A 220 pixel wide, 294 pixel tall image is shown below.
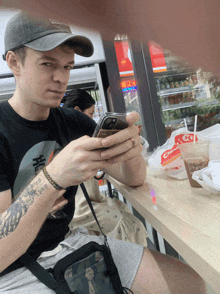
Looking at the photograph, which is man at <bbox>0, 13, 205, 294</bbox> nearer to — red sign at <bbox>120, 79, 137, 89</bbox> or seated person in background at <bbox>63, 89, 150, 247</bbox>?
seated person in background at <bbox>63, 89, 150, 247</bbox>

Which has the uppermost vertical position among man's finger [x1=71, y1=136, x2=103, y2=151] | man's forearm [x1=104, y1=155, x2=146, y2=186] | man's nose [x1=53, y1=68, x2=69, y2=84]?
man's nose [x1=53, y1=68, x2=69, y2=84]

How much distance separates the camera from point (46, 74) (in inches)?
13.5

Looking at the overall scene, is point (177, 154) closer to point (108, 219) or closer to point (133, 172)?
point (133, 172)

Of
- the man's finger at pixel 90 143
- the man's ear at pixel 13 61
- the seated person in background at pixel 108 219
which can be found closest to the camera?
the man's finger at pixel 90 143

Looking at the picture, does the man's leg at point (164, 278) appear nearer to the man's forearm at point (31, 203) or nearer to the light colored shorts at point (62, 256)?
the light colored shorts at point (62, 256)

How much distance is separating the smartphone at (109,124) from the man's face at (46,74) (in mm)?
132

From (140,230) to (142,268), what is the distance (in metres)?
0.22

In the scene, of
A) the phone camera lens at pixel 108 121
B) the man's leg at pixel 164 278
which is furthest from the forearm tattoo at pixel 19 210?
the man's leg at pixel 164 278

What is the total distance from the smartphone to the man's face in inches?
5.2

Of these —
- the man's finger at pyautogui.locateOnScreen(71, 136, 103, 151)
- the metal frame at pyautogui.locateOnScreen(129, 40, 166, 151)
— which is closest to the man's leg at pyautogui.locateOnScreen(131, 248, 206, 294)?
the man's finger at pyautogui.locateOnScreen(71, 136, 103, 151)

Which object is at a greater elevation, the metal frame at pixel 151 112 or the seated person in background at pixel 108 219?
the metal frame at pixel 151 112

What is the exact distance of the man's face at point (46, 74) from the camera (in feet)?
1.09

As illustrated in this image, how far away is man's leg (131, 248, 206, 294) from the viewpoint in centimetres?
33

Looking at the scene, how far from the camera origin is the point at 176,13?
0.03 meters
